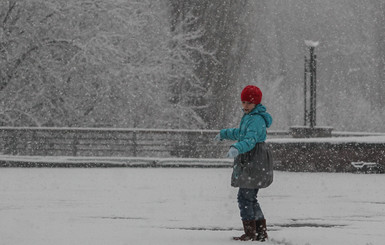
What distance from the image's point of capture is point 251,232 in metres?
8.52

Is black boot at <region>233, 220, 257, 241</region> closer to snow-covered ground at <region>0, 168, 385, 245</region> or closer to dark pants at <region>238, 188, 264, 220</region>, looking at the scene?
dark pants at <region>238, 188, 264, 220</region>

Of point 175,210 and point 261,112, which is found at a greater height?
point 261,112

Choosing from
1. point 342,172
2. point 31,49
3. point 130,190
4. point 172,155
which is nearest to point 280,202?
point 130,190

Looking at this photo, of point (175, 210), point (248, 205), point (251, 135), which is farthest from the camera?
point (175, 210)

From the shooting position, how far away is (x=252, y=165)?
8430mm

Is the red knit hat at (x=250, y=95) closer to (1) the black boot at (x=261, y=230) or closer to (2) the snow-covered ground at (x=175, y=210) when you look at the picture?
(1) the black boot at (x=261, y=230)

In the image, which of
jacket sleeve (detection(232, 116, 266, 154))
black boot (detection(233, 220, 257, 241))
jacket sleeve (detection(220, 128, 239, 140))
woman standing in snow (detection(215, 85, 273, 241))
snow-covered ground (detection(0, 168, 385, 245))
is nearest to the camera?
jacket sleeve (detection(232, 116, 266, 154))

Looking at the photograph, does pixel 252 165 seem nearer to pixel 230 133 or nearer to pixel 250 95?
pixel 230 133

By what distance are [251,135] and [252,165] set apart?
0.31 m

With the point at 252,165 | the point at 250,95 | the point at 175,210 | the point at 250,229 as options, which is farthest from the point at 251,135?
the point at 175,210

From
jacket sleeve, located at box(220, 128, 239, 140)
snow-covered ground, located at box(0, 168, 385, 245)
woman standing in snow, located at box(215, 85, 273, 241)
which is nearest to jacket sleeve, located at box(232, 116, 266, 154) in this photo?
woman standing in snow, located at box(215, 85, 273, 241)

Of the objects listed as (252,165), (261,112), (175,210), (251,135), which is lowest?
(175,210)

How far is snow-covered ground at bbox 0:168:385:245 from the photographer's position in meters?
9.03

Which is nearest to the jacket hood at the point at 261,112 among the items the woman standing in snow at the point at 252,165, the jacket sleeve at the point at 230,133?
the woman standing in snow at the point at 252,165
